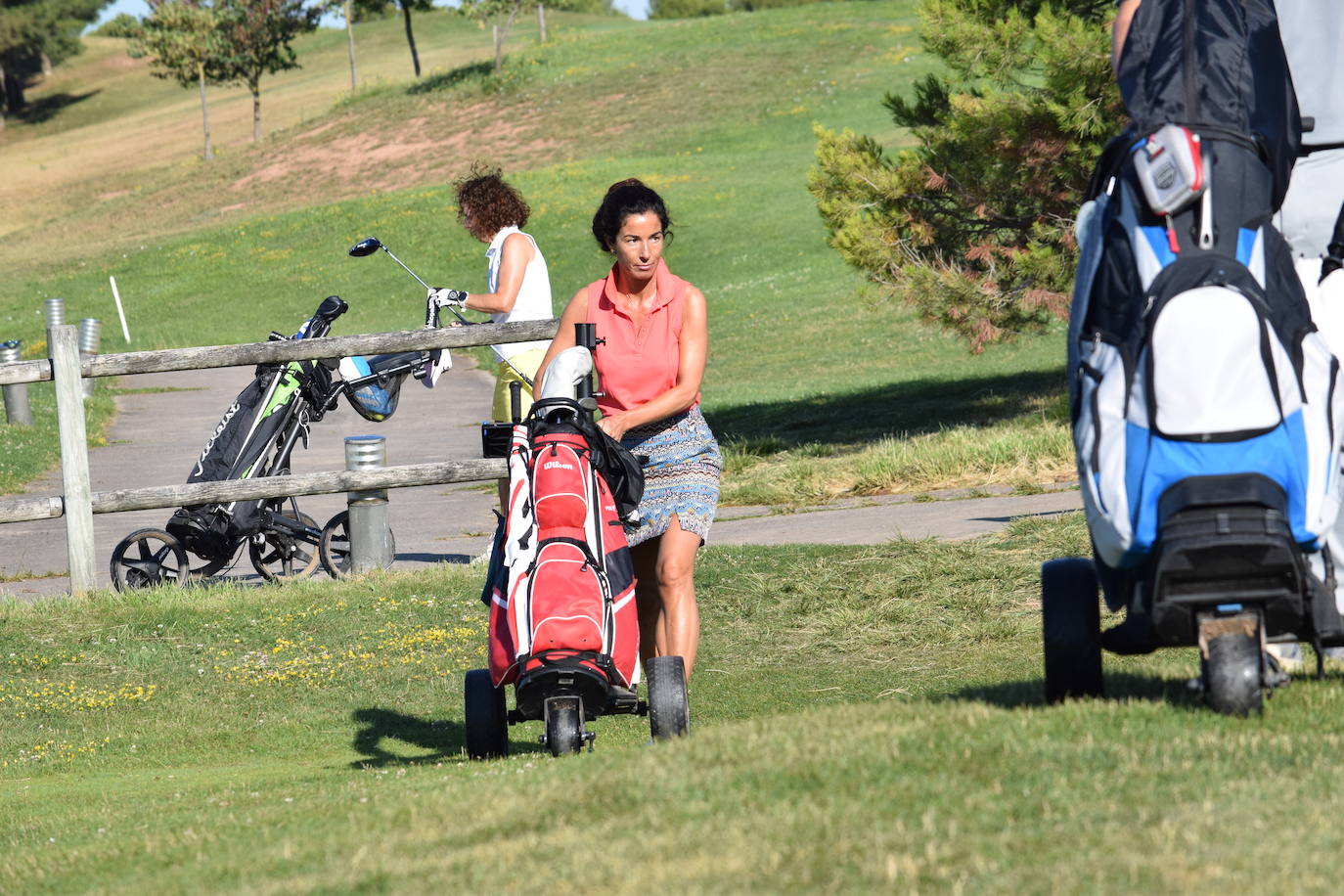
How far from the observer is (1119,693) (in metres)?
5.00

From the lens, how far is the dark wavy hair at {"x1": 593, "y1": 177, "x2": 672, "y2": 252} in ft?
19.6

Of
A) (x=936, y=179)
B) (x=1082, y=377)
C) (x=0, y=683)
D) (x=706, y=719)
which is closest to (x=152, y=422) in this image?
(x=936, y=179)

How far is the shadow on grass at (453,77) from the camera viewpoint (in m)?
64.3

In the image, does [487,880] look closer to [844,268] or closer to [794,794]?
[794,794]

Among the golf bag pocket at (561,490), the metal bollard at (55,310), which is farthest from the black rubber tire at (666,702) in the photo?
the metal bollard at (55,310)

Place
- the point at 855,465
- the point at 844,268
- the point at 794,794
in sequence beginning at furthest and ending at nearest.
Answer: the point at 844,268 → the point at 855,465 → the point at 794,794

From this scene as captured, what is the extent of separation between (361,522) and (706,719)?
13.1 ft

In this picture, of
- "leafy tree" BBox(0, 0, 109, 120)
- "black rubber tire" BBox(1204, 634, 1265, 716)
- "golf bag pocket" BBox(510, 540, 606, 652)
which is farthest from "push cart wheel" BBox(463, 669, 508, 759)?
"leafy tree" BBox(0, 0, 109, 120)

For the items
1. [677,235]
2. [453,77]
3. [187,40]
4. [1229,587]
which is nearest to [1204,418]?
Result: [1229,587]

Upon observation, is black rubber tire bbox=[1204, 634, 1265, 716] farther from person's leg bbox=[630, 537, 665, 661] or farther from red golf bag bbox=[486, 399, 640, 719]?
person's leg bbox=[630, 537, 665, 661]

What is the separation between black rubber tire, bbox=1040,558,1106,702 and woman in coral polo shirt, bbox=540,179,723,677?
150 cm

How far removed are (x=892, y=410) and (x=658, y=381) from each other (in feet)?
45.8

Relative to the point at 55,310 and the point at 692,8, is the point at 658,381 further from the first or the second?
the point at 692,8

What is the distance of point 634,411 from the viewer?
19.2 feet
